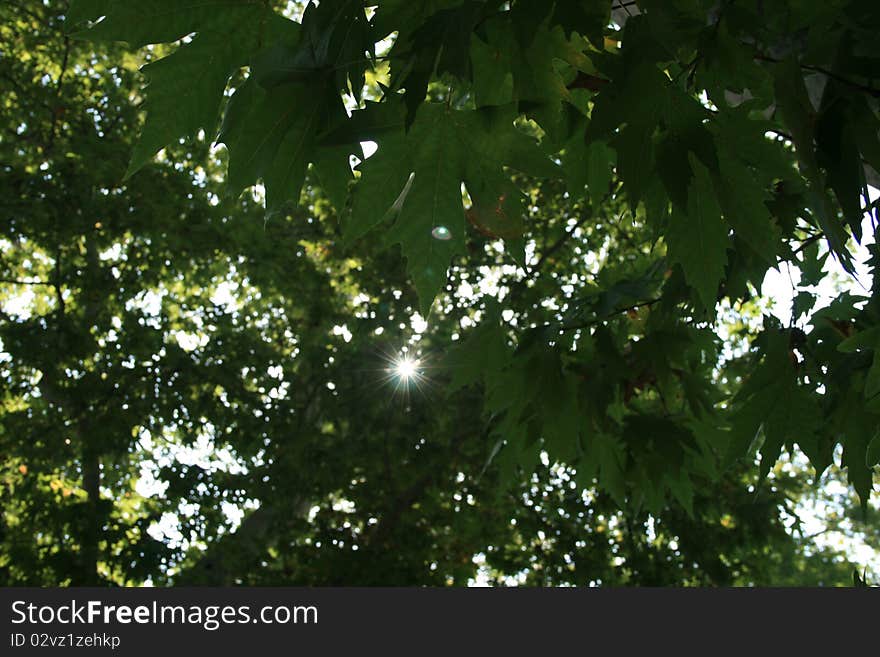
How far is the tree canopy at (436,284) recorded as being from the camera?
1289 mm

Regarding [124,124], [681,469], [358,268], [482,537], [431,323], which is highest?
[124,124]

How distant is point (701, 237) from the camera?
1343 mm

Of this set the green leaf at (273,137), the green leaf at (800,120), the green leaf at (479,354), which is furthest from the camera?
the green leaf at (479,354)

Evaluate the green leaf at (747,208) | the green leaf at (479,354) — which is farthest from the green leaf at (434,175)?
the green leaf at (479,354)

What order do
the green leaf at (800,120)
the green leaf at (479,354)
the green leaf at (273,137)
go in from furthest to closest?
the green leaf at (479,354), the green leaf at (273,137), the green leaf at (800,120)

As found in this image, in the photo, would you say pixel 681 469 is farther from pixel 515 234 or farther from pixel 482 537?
pixel 482 537

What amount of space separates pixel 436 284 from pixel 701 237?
459mm

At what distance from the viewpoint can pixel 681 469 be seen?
247 cm

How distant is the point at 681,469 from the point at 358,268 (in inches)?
212

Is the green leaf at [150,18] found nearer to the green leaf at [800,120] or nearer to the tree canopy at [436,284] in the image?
the tree canopy at [436,284]

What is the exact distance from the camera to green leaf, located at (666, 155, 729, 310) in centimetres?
133

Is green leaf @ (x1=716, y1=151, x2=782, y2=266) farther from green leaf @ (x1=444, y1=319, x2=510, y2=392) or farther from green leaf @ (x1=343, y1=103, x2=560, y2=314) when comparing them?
green leaf @ (x1=444, y1=319, x2=510, y2=392)

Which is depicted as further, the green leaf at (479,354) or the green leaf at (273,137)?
the green leaf at (479,354)

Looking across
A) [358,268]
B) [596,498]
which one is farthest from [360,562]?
[358,268]
